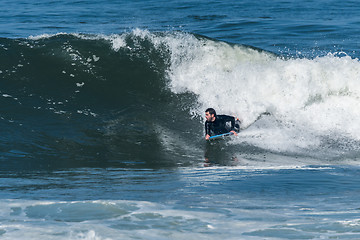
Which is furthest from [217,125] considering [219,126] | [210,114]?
[210,114]

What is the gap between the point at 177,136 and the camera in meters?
10.9

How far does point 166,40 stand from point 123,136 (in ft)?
16.7

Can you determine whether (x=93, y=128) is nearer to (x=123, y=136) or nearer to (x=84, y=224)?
(x=123, y=136)

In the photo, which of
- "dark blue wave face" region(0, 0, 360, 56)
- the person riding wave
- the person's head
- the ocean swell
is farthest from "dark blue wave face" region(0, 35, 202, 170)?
"dark blue wave face" region(0, 0, 360, 56)

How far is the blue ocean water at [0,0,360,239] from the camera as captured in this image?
484 cm

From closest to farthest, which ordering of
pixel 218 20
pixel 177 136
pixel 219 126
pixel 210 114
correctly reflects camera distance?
pixel 210 114 → pixel 219 126 → pixel 177 136 → pixel 218 20

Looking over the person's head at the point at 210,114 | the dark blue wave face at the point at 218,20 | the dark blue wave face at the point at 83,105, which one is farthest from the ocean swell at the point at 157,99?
the dark blue wave face at the point at 218,20

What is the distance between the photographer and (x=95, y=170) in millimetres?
8070

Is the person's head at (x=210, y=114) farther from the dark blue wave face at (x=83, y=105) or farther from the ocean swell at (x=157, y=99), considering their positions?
the dark blue wave face at (x=83, y=105)

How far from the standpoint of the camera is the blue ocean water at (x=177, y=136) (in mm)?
4836

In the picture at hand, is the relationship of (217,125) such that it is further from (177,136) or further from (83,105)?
(83,105)

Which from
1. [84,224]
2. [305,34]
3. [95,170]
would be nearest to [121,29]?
[305,34]

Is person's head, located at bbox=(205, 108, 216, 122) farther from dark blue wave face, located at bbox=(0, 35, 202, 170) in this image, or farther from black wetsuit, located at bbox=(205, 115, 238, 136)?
dark blue wave face, located at bbox=(0, 35, 202, 170)

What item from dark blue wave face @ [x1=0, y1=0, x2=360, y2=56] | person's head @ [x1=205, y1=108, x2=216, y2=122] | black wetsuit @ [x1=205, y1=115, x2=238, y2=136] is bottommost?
black wetsuit @ [x1=205, y1=115, x2=238, y2=136]
